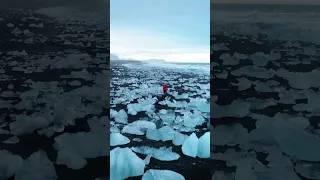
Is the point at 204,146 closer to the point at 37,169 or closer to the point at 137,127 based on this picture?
the point at 137,127

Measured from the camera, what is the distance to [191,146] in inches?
39.4

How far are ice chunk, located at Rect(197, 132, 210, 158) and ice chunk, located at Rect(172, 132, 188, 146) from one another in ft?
0.23

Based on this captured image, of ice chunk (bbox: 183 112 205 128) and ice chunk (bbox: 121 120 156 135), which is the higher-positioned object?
ice chunk (bbox: 183 112 205 128)

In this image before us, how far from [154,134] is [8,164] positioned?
535 mm

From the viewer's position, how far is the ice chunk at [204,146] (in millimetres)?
952

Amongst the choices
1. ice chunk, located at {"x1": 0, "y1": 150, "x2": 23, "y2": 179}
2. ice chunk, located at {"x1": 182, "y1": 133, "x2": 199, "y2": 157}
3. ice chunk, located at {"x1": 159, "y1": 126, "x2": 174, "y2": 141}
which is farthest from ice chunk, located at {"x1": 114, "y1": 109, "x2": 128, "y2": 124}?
ice chunk, located at {"x1": 0, "y1": 150, "x2": 23, "y2": 179}

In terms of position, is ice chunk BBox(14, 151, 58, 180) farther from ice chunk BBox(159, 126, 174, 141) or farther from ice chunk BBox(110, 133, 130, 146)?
ice chunk BBox(159, 126, 174, 141)

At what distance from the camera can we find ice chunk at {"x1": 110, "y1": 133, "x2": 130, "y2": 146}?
3.33 ft

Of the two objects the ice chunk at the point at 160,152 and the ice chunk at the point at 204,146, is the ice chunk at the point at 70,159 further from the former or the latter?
the ice chunk at the point at 204,146

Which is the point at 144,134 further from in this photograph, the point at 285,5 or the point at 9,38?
the point at 285,5

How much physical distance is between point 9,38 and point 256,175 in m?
1.19

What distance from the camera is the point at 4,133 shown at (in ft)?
2.97

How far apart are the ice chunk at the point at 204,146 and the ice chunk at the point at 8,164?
0.63 m

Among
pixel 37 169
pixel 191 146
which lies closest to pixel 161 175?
pixel 191 146
